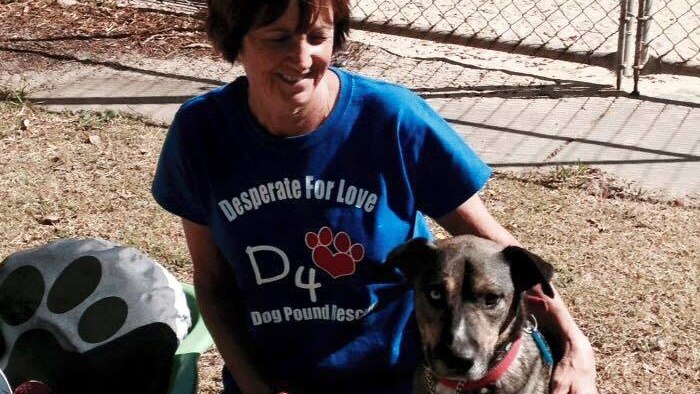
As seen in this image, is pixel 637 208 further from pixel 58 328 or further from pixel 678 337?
pixel 58 328

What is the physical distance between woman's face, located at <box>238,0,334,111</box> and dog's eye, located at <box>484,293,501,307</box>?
731 mm

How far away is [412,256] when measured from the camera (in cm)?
298

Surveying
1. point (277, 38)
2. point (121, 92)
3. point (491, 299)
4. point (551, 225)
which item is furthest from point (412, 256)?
point (121, 92)

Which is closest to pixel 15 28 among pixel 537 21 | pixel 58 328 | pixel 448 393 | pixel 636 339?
pixel 537 21

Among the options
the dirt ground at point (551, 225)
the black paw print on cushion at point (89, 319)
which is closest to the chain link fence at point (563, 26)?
the dirt ground at point (551, 225)

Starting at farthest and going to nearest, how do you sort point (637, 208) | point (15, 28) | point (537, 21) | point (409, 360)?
point (15, 28) → point (537, 21) → point (637, 208) → point (409, 360)

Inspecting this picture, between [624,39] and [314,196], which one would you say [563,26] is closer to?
[624,39]

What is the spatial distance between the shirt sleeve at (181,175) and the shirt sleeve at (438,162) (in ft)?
2.04

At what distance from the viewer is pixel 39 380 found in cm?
396

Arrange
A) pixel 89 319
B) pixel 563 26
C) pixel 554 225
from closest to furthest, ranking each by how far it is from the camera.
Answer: pixel 89 319 → pixel 554 225 → pixel 563 26

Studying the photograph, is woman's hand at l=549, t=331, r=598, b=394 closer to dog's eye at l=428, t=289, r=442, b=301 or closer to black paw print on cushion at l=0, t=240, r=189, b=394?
dog's eye at l=428, t=289, r=442, b=301

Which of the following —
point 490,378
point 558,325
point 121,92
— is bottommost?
point 121,92

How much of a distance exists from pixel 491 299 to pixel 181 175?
0.97 m

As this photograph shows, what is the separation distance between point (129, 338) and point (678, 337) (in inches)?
91.6
